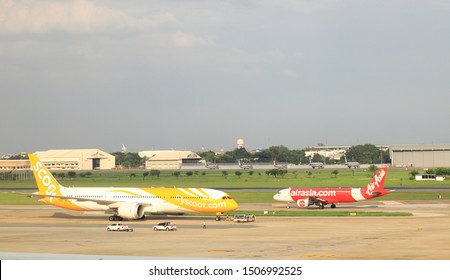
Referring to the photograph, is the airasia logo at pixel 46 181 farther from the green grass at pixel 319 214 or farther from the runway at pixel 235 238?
the green grass at pixel 319 214

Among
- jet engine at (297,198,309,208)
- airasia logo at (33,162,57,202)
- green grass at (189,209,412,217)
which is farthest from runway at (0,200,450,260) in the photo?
jet engine at (297,198,309,208)

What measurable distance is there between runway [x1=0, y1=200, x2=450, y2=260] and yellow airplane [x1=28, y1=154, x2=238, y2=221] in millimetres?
1819

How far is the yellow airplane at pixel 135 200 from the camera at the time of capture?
108812mm

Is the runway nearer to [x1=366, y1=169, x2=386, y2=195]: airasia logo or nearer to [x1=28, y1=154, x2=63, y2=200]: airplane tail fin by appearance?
[x1=28, y1=154, x2=63, y2=200]: airplane tail fin

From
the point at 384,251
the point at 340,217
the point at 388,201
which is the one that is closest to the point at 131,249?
the point at 384,251

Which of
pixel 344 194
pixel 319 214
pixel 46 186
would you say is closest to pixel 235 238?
pixel 319 214

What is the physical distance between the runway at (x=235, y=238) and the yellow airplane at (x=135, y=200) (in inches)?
71.6

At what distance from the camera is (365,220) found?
106625mm

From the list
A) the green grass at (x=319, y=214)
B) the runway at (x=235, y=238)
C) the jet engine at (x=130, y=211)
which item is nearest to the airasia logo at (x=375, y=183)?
the runway at (x=235, y=238)

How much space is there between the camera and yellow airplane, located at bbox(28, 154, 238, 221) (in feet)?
357

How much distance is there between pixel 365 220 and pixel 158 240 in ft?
120

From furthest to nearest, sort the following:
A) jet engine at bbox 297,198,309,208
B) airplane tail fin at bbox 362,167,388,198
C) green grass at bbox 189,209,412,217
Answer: jet engine at bbox 297,198,309,208, airplane tail fin at bbox 362,167,388,198, green grass at bbox 189,209,412,217

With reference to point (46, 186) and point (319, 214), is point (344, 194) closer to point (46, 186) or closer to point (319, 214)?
point (319, 214)
